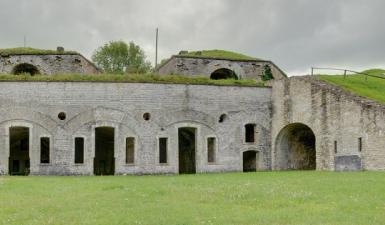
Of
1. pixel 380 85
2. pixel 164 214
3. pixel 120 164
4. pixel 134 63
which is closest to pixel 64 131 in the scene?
pixel 120 164

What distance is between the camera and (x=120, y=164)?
106ft

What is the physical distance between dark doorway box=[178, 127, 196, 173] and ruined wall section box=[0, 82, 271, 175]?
462 centimetres

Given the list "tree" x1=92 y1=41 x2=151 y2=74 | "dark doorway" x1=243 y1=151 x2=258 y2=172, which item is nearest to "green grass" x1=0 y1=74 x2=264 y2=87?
"dark doorway" x1=243 y1=151 x2=258 y2=172

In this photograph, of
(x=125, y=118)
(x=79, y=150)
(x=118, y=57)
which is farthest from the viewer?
(x=118, y=57)

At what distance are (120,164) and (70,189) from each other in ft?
43.6

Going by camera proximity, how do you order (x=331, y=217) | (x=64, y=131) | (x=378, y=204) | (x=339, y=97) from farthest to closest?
(x=64, y=131)
(x=339, y=97)
(x=378, y=204)
(x=331, y=217)

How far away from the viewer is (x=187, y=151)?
39.7 meters

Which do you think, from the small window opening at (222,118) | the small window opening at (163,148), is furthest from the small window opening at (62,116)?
the small window opening at (222,118)

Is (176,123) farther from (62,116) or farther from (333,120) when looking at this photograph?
(333,120)

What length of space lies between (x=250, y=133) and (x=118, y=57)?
35252 mm

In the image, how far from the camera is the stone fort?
31188 mm

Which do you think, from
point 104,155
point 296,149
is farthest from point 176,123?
point 104,155

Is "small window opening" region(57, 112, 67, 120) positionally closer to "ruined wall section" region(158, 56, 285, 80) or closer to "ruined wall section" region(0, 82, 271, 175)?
"ruined wall section" region(0, 82, 271, 175)

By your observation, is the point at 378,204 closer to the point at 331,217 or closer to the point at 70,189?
the point at 331,217
